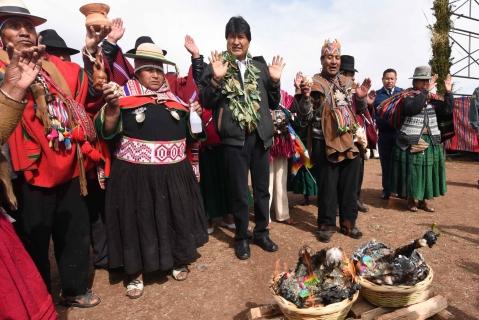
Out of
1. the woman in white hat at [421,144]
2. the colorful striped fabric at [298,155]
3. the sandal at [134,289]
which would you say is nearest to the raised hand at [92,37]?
the sandal at [134,289]

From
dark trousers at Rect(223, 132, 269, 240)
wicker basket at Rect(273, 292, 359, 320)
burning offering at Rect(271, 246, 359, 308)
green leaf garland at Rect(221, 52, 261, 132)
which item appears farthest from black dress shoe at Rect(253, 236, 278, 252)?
wicker basket at Rect(273, 292, 359, 320)

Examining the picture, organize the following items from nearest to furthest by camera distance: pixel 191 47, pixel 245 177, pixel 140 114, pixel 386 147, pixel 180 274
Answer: pixel 140 114 → pixel 180 274 → pixel 245 177 → pixel 191 47 → pixel 386 147

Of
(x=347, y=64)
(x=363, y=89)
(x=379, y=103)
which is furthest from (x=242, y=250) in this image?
(x=379, y=103)

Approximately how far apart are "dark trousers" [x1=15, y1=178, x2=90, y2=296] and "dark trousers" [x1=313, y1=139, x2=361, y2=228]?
2.65m

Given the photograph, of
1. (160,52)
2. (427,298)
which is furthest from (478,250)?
(160,52)

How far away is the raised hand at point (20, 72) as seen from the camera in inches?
57.9

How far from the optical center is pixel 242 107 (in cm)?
353

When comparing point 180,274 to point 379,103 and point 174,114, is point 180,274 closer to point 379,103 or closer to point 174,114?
point 174,114

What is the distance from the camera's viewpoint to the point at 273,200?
5.16 meters

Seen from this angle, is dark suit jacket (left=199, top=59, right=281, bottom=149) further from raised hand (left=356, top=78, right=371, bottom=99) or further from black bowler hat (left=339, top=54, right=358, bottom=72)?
black bowler hat (left=339, top=54, right=358, bottom=72)

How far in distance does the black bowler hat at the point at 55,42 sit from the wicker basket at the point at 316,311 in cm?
359

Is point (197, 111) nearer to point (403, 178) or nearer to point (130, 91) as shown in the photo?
point (130, 91)

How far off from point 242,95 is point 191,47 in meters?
1.09

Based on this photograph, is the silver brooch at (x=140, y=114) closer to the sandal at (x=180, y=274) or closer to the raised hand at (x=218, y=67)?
the raised hand at (x=218, y=67)
